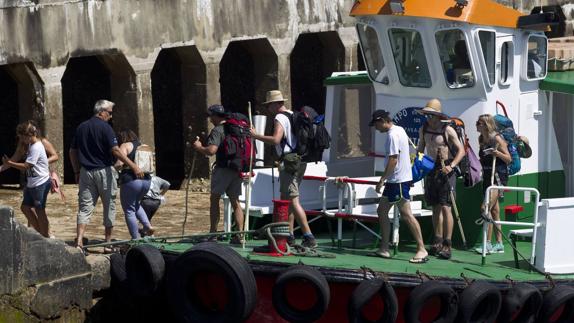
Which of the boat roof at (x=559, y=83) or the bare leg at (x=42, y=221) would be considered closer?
the boat roof at (x=559, y=83)

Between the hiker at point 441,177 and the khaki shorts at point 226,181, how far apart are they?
1.72m

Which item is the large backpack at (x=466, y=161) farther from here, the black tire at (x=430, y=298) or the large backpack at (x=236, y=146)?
the large backpack at (x=236, y=146)

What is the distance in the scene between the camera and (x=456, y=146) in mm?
13688

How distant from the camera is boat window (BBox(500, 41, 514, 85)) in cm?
1445

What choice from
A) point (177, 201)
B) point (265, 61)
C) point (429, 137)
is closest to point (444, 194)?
point (429, 137)

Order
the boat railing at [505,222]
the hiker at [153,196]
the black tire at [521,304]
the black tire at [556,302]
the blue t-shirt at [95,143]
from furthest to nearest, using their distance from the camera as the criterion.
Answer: the hiker at [153,196] < the blue t-shirt at [95,143] < the boat railing at [505,222] < the black tire at [556,302] < the black tire at [521,304]

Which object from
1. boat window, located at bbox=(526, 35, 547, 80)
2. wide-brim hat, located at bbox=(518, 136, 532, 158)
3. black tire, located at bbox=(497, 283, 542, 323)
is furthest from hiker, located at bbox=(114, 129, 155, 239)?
black tire, located at bbox=(497, 283, 542, 323)

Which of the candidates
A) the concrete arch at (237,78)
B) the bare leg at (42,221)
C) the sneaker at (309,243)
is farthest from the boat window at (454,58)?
the concrete arch at (237,78)

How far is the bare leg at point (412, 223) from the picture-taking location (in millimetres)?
13430

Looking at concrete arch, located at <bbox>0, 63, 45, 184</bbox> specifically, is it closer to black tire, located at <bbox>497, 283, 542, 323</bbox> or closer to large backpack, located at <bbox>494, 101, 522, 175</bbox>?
large backpack, located at <bbox>494, 101, 522, 175</bbox>

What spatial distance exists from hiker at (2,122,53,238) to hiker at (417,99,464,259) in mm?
3527

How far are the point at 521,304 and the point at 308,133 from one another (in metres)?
2.43

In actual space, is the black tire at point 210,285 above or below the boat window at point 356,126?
below

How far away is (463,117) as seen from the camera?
14453 mm
